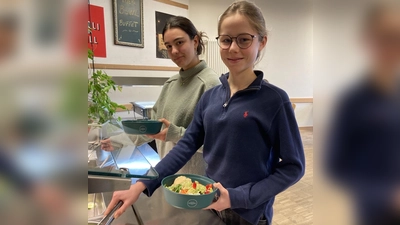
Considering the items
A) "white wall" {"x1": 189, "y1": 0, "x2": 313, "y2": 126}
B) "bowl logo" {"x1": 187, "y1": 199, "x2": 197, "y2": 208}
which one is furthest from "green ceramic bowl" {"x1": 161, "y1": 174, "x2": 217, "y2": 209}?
"white wall" {"x1": 189, "y1": 0, "x2": 313, "y2": 126}

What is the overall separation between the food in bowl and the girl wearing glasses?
0.13 ft

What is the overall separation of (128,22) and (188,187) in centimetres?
274

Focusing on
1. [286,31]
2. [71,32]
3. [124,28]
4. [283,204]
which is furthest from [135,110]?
[286,31]

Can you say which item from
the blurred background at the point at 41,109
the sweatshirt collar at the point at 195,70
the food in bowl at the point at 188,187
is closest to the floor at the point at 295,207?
the sweatshirt collar at the point at 195,70

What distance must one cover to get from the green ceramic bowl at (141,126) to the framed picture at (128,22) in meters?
2.18

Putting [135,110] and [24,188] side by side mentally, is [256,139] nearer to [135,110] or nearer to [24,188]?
[24,188]

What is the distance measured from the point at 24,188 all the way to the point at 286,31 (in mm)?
5447

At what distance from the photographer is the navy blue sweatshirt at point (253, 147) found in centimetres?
72

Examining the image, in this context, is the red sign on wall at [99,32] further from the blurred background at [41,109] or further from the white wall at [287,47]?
the blurred background at [41,109]

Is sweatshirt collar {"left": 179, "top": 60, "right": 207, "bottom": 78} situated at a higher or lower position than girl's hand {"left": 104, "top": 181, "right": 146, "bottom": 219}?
higher

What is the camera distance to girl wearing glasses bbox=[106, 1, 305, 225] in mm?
718

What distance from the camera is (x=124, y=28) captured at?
303 cm

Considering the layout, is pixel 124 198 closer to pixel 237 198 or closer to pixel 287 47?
pixel 237 198

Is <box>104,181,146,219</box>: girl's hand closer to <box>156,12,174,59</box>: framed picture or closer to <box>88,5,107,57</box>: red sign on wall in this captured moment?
<box>88,5,107,57</box>: red sign on wall
